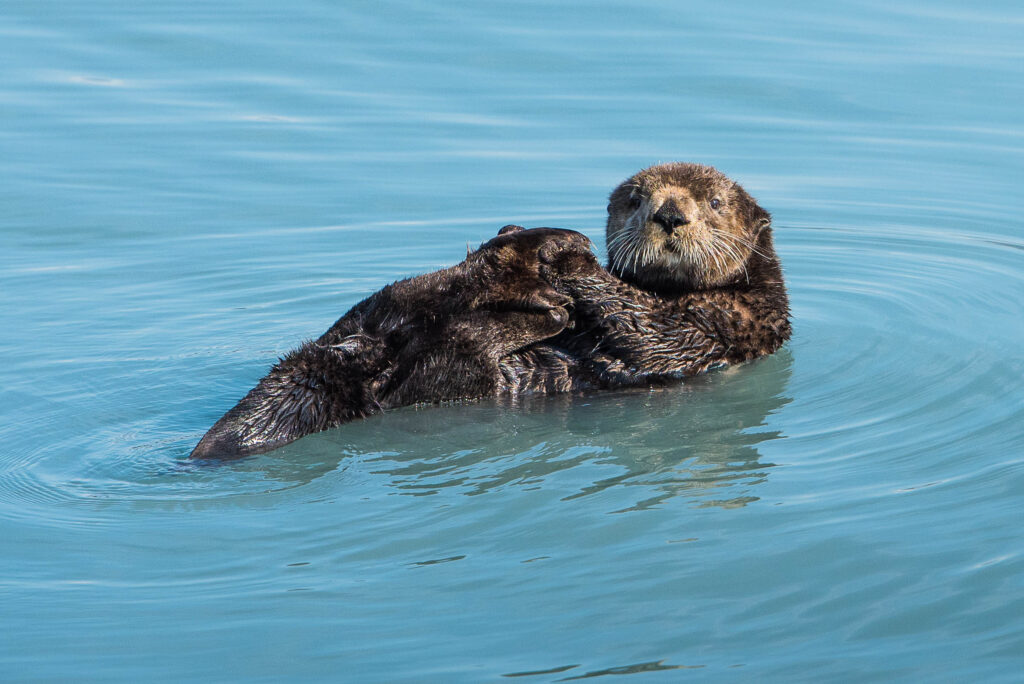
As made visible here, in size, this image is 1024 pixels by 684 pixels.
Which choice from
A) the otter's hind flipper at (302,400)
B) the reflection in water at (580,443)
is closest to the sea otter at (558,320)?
the otter's hind flipper at (302,400)

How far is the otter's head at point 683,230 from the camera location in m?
5.68

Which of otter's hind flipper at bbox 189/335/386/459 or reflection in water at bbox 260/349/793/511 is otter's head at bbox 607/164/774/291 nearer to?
reflection in water at bbox 260/349/793/511

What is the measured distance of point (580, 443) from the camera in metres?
4.91

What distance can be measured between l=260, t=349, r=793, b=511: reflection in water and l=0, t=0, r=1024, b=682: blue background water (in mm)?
22

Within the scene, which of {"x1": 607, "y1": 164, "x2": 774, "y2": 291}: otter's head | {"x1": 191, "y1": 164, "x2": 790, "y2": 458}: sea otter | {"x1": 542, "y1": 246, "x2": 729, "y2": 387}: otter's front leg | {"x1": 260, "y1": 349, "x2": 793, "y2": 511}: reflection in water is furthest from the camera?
{"x1": 607, "y1": 164, "x2": 774, "y2": 291}: otter's head

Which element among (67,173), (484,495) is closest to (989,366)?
(484,495)

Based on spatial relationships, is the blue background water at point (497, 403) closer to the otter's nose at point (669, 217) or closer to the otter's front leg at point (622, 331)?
the otter's front leg at point (622, 331)

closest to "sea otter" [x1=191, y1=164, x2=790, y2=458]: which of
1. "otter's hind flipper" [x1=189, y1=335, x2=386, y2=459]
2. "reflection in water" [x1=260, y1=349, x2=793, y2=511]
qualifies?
"otter's hind flipper" [x1=189, y1=335, x2=386, y2=459]

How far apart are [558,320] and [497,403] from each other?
0.44m

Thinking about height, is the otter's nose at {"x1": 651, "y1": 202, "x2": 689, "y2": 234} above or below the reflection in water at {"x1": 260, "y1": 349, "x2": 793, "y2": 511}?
above

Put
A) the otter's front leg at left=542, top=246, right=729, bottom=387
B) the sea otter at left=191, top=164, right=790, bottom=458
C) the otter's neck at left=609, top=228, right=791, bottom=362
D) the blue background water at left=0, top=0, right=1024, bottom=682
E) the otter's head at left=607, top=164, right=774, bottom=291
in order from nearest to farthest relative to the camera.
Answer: the blue background water at left=0, top=0, right=1024, bottom=682 < the sea otter at left=191, top=164, right=790, bottom=458 < the otter's front leg at left=542, top=246, right=729, bottom=387 < the otter's head at left=607, top=164, right=774, bottom=291 < the otter's neck at left=609, top=228, right=791, bottom=362

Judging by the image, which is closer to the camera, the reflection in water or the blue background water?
the blue background water

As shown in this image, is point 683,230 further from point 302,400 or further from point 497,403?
point 302,400

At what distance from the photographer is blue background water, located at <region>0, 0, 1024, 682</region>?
3529 millimetres
